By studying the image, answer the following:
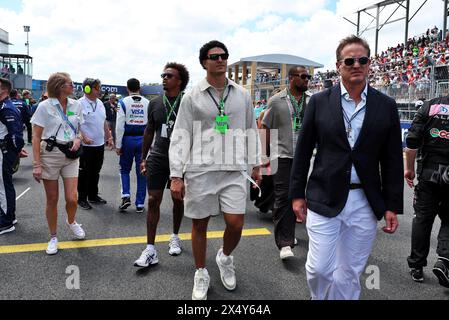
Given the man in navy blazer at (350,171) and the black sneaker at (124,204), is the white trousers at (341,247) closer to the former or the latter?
the man in navy blazer at (350,171)

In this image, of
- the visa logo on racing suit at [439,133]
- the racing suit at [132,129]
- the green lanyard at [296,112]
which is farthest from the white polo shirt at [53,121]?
the visa logo on racing suit at [439,133]

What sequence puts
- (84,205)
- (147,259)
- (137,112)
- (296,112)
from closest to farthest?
(147,259), (296,112), (137,112), (84,205)

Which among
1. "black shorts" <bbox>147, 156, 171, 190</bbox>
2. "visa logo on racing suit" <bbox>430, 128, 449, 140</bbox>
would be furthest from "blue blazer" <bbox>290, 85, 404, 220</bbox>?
"black shorts" <bbox>147, 156, 171, 190</bbox>

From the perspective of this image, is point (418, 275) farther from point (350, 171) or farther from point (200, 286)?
point (200, 286)

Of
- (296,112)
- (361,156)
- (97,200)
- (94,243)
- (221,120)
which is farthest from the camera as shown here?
(97,200)

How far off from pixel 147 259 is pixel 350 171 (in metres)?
2.15

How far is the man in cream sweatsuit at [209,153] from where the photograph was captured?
2.94m

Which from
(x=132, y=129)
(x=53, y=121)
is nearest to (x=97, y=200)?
(x=132, y=129)

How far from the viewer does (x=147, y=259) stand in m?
3.55

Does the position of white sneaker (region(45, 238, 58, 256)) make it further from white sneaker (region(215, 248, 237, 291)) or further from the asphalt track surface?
white sneaker (region(215, 248, 237, 291))

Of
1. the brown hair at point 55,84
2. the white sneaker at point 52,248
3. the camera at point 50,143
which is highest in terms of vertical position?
the brown hair at point 55,84

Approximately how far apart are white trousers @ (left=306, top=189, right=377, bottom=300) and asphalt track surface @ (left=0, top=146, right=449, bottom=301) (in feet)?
2.18

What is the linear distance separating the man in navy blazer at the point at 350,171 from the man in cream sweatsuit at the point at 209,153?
0.74 metres

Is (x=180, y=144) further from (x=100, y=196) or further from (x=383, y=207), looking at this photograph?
(x=100, y=196)
